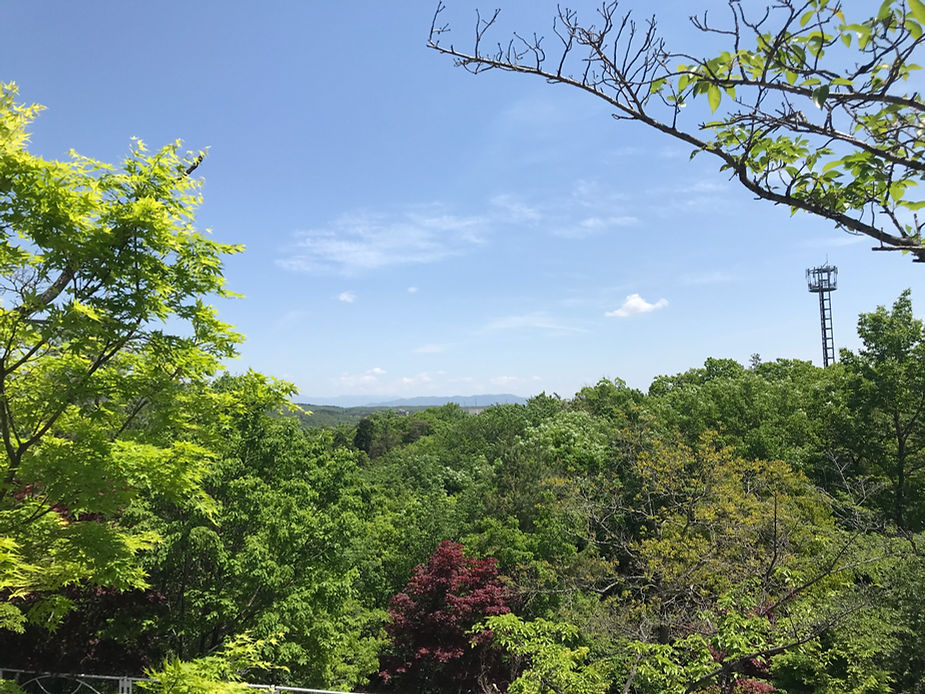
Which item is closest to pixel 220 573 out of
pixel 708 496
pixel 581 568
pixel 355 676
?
pixel 355 676

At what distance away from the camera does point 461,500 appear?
59.4 feet

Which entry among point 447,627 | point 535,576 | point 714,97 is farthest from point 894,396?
point 714,97

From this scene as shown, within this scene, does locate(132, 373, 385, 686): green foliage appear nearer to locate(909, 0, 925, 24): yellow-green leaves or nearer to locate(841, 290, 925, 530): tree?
locate(909, 0, 925, 24): yellow-green leaves

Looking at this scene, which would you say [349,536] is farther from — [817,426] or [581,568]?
[817,426]

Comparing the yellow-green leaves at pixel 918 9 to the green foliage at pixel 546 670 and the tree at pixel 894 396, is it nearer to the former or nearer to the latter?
the green foliage at pixel 546 670

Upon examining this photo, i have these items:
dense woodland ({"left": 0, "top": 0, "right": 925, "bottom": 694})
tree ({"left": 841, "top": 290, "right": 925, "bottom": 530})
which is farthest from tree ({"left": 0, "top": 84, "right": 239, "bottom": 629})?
tree ({"left": 841, "top": 290, "right": 925, "bottom": 530})

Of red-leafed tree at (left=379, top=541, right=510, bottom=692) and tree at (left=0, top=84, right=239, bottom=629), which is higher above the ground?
tree at (left=0, top=84, right=239, bottom=629)

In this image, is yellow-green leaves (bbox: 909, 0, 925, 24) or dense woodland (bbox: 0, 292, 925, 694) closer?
yellow-green leaves (bbox: 909, 0, 925, 24)

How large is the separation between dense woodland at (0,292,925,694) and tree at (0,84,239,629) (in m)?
0.57

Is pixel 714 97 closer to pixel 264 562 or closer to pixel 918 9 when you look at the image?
pixel 918 9

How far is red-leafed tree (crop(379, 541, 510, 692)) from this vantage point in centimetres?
1123

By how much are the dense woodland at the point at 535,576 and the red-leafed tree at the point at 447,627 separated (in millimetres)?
54

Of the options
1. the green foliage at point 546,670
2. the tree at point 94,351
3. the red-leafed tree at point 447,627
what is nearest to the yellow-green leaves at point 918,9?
the tree at point 94,351

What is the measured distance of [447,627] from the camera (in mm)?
11289
